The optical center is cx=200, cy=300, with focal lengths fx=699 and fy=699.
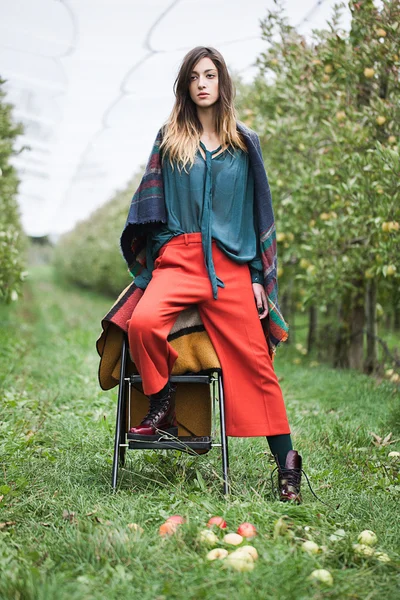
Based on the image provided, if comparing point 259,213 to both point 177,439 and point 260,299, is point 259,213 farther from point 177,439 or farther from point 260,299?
point 177,439

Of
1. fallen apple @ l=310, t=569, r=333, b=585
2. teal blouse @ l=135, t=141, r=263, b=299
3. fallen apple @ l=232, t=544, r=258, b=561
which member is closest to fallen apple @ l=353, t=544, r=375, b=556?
fallen apple @ l=310, t=569, r=333, b=585

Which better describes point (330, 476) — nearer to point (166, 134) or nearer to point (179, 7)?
point (166, 134)

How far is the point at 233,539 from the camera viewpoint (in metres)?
2.44

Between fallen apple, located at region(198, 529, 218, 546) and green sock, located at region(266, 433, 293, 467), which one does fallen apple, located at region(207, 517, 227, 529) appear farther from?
green sock, located at region(266, 433, 293, 467)

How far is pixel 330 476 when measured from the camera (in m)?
3.64

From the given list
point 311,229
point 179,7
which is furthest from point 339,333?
point 179,7

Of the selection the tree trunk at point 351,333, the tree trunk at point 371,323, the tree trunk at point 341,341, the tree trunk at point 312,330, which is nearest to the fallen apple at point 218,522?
the tree trunk at point 371,323

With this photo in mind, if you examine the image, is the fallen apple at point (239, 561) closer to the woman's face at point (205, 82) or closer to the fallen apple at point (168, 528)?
the fallen apple at point (168, 528)

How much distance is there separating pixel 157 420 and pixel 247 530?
0.85 meters

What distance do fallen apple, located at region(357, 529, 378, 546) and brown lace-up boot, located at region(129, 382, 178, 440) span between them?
3.33 feet

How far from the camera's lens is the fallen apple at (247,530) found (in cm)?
252

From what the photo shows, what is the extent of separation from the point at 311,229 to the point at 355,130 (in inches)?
41.9

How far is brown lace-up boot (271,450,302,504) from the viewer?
3.12m

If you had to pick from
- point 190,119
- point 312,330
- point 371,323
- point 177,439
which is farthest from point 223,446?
point 312,330
